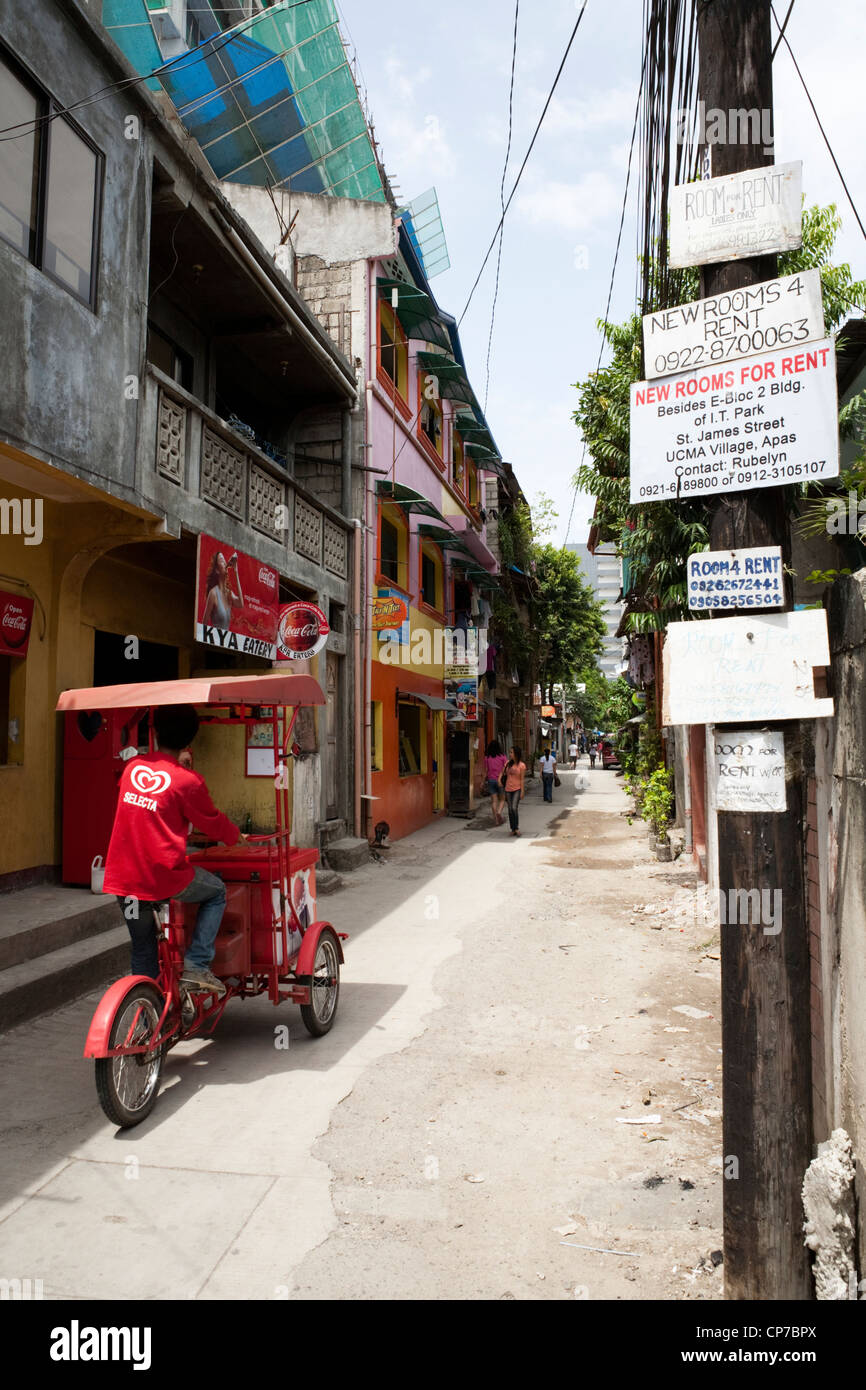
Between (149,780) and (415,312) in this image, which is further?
(415,312)

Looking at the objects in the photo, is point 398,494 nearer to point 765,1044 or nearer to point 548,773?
point 548,773

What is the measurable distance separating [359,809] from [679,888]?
587 centimetres

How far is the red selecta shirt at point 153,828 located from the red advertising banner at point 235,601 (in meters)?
4.52

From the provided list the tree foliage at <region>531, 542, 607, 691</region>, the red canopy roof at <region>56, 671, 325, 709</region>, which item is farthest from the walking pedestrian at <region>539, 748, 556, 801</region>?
the red canopy roof at <region>56, 671, 325, 709</region>

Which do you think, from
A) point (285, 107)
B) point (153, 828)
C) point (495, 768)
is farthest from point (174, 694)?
point (495, 768)

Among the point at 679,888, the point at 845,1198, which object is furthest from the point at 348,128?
the point at 845,1198

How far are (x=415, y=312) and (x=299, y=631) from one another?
28.5 feet

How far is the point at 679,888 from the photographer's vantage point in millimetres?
11352

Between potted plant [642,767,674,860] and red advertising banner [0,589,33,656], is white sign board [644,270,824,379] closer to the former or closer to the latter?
red advertising banner [0,589,33,656]

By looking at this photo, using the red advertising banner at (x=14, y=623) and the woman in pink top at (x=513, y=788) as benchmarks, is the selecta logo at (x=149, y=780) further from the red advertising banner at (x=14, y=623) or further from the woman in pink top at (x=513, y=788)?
the woman in pink top at (x=513, y=788)

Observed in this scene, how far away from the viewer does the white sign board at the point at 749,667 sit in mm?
3049

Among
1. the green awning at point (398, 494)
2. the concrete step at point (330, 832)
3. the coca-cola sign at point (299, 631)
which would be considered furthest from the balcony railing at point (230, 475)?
the concrete step at point (330, 832)

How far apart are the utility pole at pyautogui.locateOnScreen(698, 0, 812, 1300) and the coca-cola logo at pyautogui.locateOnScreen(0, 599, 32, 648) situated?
7126 mm

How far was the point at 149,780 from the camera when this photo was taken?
196 inches
